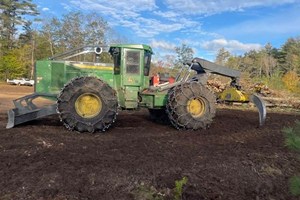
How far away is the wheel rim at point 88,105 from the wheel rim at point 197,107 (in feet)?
8.35

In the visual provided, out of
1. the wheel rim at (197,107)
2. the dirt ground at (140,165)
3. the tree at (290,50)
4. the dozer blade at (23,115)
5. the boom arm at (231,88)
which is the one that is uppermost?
the tree at (290,50)

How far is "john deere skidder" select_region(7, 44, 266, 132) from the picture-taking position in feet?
29.2

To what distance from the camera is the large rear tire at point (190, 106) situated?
9.45m

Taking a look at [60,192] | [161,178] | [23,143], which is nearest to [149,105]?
[23,143]

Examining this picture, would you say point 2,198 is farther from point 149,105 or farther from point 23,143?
point 149,105

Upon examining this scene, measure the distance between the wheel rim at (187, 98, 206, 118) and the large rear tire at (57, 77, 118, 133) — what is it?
217 cm

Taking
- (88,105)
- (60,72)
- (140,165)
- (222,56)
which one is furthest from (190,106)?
(222,56)

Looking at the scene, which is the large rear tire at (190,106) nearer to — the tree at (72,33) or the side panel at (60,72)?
the side panel at (60,72)

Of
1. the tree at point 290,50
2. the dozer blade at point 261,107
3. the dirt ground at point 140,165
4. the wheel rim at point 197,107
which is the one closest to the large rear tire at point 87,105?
the dirt ground at point 140,165

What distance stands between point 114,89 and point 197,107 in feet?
7.80

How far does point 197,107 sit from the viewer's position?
9.84m

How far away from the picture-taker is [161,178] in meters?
5.27

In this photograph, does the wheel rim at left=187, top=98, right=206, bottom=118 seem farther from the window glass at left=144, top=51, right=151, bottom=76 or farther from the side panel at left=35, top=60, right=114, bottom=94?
the side panel at left=35, top=60, right=114, bottom=94

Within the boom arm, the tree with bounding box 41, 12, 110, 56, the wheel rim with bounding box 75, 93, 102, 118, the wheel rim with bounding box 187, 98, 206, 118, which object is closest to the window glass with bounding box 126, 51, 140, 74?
the wheel rim with bounding box 75, 93, 102, 118
